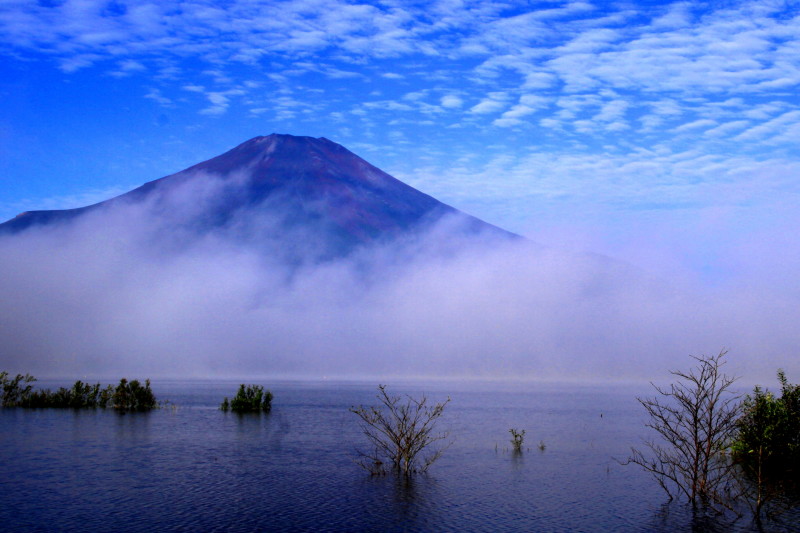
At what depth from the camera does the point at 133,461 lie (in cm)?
2767

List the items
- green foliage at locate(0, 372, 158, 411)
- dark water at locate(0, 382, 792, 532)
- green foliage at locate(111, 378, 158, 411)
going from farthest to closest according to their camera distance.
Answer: green foliage at locate(0, 372, 158, 411), green foliage at locate(111, 378, 158, 411), dark water at locate(0, 382, 792, 532)

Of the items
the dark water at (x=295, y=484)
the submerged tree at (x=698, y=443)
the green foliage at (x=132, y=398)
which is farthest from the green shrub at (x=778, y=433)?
the green foliage at (x=132, y=398)

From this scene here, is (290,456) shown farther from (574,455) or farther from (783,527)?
(783,527)

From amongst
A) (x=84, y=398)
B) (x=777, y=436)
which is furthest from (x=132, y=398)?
(x=777, y=436)

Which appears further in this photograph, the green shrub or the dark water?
the green shrub

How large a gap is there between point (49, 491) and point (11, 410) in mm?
34530

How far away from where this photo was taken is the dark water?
19.1 m

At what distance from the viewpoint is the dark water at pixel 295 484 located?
19141mm

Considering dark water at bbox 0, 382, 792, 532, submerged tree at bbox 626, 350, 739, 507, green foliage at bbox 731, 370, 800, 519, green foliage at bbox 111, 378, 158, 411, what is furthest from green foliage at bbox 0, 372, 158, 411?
green foliage at bbox 731, 370, 800, 519

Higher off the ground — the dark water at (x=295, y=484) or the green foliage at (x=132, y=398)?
the green foliage at (x=132, y=398)

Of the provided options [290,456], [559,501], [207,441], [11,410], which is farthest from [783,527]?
[11,410]

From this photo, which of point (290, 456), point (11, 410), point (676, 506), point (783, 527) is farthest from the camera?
point (11, 410)

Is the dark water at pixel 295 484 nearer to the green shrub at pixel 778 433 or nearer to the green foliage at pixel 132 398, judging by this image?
the green shrub at pixel 778 433

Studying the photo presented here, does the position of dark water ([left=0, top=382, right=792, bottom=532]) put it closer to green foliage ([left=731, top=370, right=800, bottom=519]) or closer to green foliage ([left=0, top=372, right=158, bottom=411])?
green foliage ([left=731, top=370, right=800, bottom=519])
